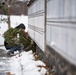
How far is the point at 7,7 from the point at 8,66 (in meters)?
12.5

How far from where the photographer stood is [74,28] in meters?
4.40

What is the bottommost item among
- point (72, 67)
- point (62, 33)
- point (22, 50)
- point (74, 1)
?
point (22, 50)

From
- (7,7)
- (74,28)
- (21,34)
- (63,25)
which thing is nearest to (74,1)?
(74,28)

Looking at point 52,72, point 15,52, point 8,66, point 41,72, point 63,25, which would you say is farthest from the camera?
point 15,52

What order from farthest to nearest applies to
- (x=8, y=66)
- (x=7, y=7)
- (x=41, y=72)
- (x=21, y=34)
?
(x=7, y=7), (x=21, y=34), (x=8, y=66), (x=41, y=72)

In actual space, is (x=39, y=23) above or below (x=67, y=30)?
below

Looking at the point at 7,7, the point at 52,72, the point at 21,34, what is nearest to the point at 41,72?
the point at 52,72

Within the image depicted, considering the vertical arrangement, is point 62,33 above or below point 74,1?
below

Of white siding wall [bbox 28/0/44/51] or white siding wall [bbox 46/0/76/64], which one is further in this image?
white siding wall [bbox 28/0/44/51]

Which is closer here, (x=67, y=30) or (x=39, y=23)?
(x=67, y=30)

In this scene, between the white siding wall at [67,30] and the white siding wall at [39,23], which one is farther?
the white siding wall at [39,23]

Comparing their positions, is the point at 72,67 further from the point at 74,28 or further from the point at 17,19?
the point at 17,19

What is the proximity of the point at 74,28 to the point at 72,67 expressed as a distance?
0.67 metres

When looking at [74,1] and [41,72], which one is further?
[41,72]
